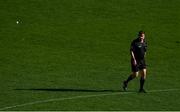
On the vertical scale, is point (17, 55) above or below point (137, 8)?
below

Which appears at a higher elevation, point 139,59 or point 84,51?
point 84,51

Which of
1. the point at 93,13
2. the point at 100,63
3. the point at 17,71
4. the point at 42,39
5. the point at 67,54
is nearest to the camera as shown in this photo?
the point at 17,71

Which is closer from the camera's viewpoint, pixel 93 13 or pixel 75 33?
pixel 75 33

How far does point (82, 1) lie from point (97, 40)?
8.37 metres

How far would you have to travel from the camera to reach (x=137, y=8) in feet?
156

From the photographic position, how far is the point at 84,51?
38000 millimetres

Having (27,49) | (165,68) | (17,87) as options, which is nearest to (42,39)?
(27,49)

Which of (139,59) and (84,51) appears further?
(84,51)

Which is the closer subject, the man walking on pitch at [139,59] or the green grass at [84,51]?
the green grass at [84,51]

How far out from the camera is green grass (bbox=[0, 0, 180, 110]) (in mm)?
24891

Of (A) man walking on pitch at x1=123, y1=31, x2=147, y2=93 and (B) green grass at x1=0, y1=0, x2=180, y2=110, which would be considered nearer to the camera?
(B) green grass at x1=0, y1=0, x2=180, y2=110

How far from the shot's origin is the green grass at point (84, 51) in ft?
81.7

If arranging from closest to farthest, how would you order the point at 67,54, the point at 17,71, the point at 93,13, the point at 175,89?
the point at 175,89, the point at 17,71, the point at 67,54, the point at 93,13

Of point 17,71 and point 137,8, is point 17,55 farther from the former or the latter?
point 137,8
